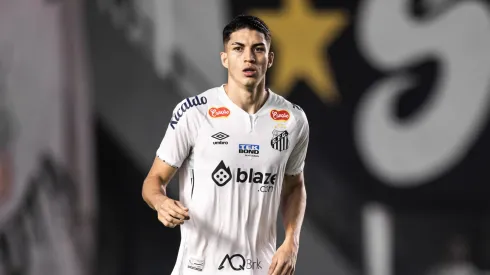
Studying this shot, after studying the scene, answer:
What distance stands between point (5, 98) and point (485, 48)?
485 cm

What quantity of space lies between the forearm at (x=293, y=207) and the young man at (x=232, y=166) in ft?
0.34

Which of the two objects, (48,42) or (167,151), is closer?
(167,151)

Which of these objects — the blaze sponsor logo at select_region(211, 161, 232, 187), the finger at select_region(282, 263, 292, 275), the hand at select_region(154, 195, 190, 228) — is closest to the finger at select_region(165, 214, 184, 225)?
the hand at select_region(154, 195, 190, 228)

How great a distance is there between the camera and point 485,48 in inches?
346

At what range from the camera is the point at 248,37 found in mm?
4172

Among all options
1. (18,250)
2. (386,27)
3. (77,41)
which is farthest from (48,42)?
(386,27)

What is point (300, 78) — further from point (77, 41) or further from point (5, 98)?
point (5, 98)

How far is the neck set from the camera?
430cm

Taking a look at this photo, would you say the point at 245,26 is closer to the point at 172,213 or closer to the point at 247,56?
the point at 247,56

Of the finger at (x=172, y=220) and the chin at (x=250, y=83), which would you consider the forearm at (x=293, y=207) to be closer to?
the chin at (x=250, y=83)

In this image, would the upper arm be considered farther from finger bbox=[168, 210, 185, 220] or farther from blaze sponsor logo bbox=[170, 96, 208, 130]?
finger bbox=[168, 210, 185, 220]

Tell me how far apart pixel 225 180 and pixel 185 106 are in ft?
1.40

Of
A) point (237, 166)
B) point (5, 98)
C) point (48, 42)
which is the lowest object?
point (237, 166)

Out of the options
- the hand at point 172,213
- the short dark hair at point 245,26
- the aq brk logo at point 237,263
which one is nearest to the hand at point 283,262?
the aq brk logo at point 237,263
